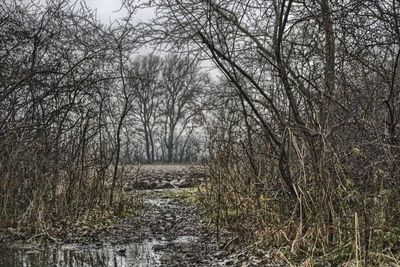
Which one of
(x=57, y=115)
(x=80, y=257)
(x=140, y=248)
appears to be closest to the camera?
(x=80, y=257)

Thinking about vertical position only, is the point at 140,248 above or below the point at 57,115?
below

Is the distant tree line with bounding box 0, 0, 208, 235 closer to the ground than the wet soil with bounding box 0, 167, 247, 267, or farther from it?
farther from it

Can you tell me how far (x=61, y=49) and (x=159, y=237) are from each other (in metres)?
4.62

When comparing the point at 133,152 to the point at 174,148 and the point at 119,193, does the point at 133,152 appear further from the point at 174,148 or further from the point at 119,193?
the point at 174,148

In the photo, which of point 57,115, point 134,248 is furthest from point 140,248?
point 57,115

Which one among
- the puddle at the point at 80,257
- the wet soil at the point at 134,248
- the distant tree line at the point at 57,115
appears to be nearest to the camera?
the puddle at the point at 80,257

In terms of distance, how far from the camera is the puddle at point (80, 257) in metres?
7.46

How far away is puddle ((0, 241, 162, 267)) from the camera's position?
7.46m

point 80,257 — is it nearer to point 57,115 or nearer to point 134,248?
point 134,248

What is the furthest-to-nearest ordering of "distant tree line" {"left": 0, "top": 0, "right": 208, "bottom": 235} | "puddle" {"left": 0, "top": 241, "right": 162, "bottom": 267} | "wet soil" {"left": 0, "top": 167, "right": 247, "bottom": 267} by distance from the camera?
"distant tree line" {"left": 0, "top": 0, "right": 208, "bottom": 235}, "wet soil" {"left": 0, "top": 167, "right": 247, "bottom": 267}, "puddle" {"left": 0, "top": 241, "right": 162, "bottom": 267}

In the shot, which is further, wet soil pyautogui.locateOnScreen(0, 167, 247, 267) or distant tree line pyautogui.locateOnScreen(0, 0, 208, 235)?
distant tree line pyautogui.locateOnScreen(0, 0, 208, 235)

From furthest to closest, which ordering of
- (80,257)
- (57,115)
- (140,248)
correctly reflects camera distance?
(57,115), (140,248), (80,257)

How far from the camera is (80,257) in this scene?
7.98 m

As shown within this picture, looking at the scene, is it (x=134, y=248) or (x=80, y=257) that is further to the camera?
(x=134, y=248)
